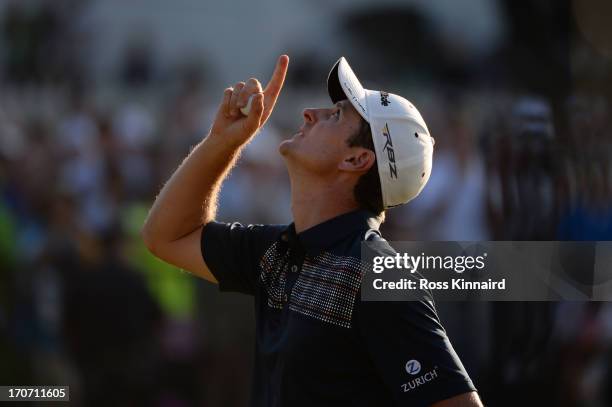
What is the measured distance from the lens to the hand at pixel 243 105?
3.95 metres

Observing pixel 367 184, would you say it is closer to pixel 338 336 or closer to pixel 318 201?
pixel 318 201

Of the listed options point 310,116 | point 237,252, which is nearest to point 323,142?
point 310,116

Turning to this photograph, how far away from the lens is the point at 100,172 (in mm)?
8430

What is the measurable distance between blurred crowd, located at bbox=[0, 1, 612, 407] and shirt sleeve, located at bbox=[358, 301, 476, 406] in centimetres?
244

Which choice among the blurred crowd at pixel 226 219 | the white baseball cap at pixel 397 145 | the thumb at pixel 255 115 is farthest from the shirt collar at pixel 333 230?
the blurred crowd at pixel 226 219

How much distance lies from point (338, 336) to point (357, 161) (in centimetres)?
73

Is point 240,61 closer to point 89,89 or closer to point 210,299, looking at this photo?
point 89,89

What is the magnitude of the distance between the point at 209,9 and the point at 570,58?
30.6 feet

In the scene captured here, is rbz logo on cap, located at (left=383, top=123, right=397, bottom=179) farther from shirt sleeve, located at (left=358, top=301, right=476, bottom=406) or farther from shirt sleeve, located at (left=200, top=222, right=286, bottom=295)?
shirt sleeve, located at (left=358, top=301, right=476, bottom=406)

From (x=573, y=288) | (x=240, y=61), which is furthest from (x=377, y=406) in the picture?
(x=240, y=61)

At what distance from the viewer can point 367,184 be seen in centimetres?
373

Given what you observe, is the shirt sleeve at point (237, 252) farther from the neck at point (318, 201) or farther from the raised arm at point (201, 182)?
the neck at point (318, 201)

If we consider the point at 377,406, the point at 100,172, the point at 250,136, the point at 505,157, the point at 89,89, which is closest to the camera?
the point at 377,406

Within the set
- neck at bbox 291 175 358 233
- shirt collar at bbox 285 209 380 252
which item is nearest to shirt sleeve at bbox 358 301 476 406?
shirt collar at bbox 285 209 380 252
